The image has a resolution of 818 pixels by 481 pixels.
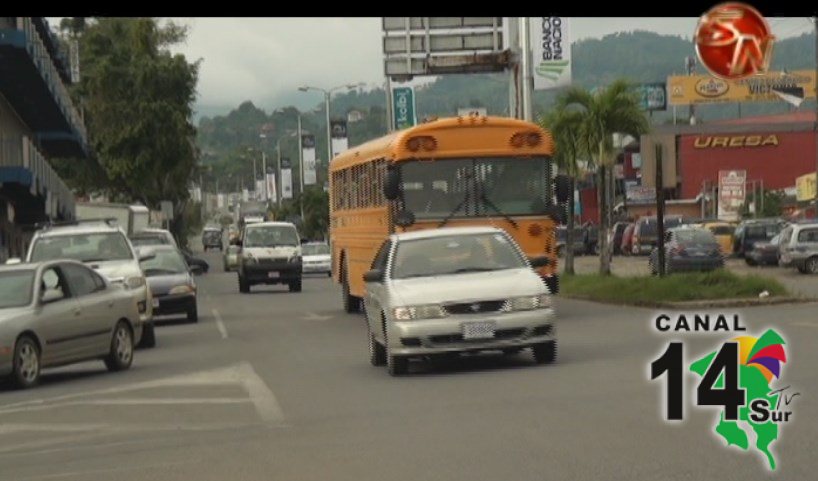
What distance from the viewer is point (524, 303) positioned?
1803 centimetres

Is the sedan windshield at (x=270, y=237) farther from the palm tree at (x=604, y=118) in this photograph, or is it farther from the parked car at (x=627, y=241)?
the parked car at (x=627, y=241)

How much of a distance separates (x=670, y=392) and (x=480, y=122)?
17428 mm

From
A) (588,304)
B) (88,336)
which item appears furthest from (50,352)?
(588,304)

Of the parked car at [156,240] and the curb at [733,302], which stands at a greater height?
the parked car at [156,240]

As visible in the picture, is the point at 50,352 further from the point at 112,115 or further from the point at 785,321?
the point at 112,115

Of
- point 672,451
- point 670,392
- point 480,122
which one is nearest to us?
point 670,392

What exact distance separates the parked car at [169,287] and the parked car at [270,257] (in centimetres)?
1425

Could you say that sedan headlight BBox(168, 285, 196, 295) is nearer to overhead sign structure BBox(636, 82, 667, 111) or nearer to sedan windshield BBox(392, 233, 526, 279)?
sedan windshield BBox(392, 233, 526, 279)

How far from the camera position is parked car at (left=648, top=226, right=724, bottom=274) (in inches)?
1778

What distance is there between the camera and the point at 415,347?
17922 mm

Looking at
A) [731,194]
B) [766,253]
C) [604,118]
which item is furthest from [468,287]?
[731,194]

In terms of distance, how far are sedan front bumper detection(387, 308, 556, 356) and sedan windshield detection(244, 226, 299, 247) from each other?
29.7 m

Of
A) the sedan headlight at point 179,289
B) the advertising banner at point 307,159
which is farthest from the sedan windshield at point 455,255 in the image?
the advertising banner at point 307,159

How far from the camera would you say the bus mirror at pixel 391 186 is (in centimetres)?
2597
